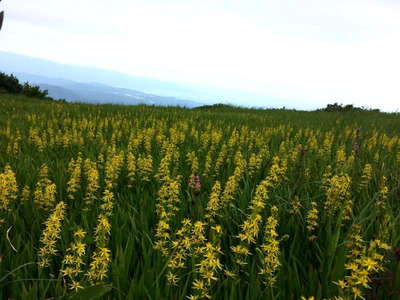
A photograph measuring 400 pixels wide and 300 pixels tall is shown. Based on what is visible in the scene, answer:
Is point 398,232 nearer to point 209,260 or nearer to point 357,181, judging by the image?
point 357,181

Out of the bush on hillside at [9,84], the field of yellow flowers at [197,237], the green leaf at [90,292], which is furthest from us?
the bush on hillside at [9,84]

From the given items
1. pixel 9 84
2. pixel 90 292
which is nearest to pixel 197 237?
pixel 90 292

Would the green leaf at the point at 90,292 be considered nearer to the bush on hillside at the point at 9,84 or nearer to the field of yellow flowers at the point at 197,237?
Answer: the field of yellow flowers at the point at 197,237

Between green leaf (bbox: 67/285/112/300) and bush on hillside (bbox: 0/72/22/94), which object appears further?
bush on hillside (bbox: 0/72/22/94)

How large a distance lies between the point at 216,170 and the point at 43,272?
A: 2.33m

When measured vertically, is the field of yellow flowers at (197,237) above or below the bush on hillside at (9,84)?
below

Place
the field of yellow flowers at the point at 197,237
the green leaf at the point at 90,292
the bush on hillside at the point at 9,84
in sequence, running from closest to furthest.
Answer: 1. the green leaf at the point at 90,292
2. the field of yellow flowers at the point at 197,237
3. the bush on hillside at the point at 9,84

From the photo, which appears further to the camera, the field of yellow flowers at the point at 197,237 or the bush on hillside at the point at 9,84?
the bush on hillside at the point at 9,84

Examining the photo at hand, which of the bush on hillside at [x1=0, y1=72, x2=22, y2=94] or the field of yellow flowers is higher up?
the bush on hillside at [x1=0, y1=72, x2=22, y2=94]

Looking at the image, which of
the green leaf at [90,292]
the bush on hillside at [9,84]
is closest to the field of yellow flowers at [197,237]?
the green leaf at [90,292]

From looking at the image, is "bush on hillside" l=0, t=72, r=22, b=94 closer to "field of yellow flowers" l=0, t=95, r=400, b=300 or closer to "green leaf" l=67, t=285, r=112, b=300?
"field of yellow flowers" l=0, t=95, r=400, b=300

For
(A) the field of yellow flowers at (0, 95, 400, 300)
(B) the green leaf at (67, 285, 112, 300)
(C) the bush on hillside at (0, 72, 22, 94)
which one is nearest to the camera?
(B) the green leaf at (67, 285, 112, 300)

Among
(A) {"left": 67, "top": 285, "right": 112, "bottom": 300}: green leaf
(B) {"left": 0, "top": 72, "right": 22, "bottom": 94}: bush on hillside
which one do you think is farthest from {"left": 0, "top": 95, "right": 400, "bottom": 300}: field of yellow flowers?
(B) {"left": 0, "top": 72, "right": 22, "bottom": 94}: bush on hillside

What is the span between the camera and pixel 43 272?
2.09 metres
